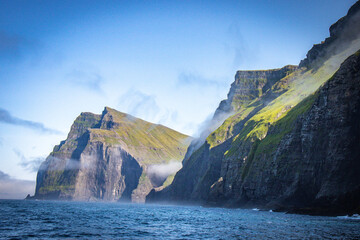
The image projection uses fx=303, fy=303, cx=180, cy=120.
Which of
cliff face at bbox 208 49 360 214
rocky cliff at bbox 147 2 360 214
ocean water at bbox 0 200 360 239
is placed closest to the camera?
ocean water at bbox 0 200 360 239

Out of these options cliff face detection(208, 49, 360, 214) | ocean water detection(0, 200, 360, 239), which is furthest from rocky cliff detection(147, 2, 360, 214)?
ocean water detection(0, 200, 360, 239)

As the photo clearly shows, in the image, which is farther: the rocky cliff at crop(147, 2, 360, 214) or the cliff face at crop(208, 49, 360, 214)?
the rocky cliff at crop(147, 2, 360, 214)

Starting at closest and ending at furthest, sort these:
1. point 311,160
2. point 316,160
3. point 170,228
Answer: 1. point 170,228
2. point 316,160
3. point 311,160

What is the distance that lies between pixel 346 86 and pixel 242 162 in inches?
2954

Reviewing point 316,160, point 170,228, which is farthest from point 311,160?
point 170,228

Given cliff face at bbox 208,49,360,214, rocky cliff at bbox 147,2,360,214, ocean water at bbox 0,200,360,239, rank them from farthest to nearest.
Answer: rocky cliff at bbox 147,2,360,214
cliff face at bbox 208,49,360,214
ocean water at bbox 0,200,360,239

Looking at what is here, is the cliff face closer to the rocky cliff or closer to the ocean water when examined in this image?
the rocky cliff

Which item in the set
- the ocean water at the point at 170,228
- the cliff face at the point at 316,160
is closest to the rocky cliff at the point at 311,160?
the cliff face at the point at 316,160

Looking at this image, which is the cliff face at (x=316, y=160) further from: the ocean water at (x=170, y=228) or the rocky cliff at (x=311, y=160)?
the ocean water at (x=170, y=228)

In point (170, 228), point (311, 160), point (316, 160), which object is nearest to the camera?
point (170, 228)

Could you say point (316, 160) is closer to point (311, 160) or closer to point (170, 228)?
point (311, 160)

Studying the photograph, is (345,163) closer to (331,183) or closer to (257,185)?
(331,183)

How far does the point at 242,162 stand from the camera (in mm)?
160250

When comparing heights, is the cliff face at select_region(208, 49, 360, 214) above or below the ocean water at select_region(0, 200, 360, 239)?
above
